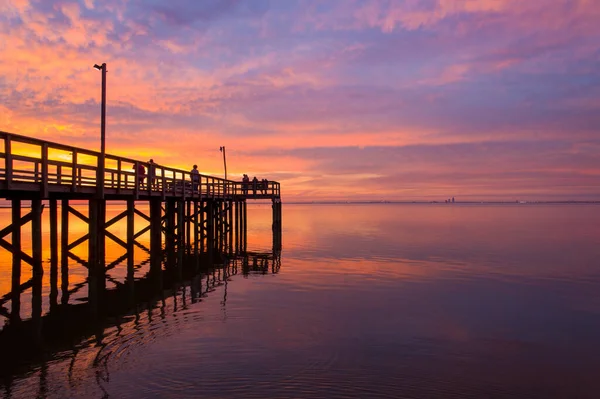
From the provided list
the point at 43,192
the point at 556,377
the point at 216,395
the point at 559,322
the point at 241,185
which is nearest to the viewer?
the point at 216,395

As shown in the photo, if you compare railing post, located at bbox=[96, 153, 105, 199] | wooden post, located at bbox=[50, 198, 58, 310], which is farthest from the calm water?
railing post, located at bbox=[96, 153, 105, 199]

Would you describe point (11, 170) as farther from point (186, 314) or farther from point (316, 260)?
point (316, 260)

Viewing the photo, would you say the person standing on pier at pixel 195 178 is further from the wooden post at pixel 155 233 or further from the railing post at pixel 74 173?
the railing post at pixel 74 173

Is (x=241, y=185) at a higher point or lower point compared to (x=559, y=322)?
higher

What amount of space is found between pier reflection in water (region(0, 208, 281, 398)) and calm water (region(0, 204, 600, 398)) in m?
0.07

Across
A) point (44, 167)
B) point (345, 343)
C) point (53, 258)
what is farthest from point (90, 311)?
point (345, 343)

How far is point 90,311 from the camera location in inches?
504

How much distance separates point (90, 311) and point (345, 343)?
7046 millimetres

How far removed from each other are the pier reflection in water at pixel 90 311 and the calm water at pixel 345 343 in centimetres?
7

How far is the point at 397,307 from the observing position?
45.0ft

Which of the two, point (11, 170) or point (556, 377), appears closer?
point (556, 377)

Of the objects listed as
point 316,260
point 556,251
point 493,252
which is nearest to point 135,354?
point 316,260

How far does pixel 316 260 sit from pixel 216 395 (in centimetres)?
1746

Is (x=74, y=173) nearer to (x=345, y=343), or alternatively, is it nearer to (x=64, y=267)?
(x=64, y=267)
